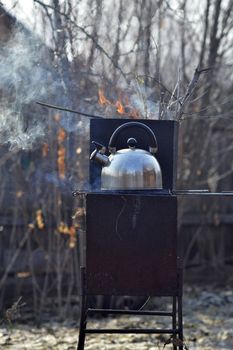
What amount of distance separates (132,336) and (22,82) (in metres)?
2.83

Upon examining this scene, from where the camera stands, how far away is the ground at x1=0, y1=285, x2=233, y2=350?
595cm

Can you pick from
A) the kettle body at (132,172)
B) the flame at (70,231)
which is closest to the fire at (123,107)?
the kettle body at (132,172)

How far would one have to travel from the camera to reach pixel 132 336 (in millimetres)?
6336

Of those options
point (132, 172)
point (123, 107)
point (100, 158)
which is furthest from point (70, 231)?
point (132, 172)

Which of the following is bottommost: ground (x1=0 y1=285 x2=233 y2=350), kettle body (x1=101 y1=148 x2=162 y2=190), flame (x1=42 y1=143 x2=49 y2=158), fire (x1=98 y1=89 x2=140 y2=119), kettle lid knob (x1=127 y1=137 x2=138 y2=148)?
ground (x1=0 y1=285 x2=233 y2=350)

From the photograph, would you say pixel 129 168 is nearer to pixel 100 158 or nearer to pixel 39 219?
pixel 100 158

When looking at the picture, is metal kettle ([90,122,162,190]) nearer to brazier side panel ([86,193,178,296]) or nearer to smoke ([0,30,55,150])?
brazier side panel ([86,193,178,296])

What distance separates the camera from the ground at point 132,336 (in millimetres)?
5946

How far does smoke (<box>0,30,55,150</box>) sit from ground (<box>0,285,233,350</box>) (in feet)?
6.44

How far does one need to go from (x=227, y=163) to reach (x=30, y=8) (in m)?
4.83

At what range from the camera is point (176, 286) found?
13.7 ft

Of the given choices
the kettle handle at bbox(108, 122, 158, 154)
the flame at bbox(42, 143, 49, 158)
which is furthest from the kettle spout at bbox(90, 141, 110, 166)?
the flame at bbox(42, 143, 49, 158)

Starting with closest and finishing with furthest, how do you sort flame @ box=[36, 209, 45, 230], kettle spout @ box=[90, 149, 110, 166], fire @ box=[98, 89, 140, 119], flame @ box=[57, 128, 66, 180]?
kettle spout @ box=[90, 149, 110, 166] < fire @ box=[98, 89, 140, 119] < flame @ box=[57, 128, 66, 180] < flame @ box=[36, 209, 45, 230]

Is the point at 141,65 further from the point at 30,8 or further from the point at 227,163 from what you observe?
the point at 227,163
